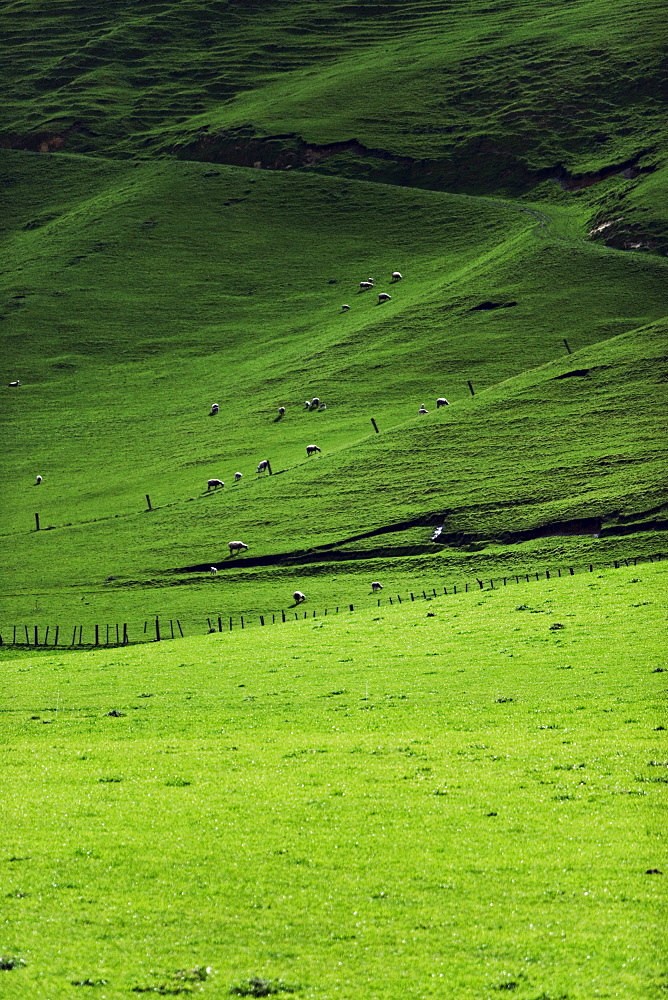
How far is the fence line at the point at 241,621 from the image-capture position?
205 ft

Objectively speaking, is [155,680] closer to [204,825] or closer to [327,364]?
[204,825]

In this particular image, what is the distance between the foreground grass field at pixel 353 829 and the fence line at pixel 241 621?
19861mm

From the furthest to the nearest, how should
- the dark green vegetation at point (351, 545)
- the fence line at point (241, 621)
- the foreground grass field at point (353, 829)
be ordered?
the fence line at point (241, 621) → the dark green vegetation at point (351, 545) → the foreground grass field at point (353, 829)

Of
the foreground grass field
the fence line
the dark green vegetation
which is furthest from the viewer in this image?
the fence line

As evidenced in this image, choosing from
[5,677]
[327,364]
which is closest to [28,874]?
[5,677]

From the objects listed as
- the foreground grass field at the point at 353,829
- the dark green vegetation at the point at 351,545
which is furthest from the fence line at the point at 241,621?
the foreground grass field at the point at 353,829

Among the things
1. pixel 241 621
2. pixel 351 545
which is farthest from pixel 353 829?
pixel 351 545

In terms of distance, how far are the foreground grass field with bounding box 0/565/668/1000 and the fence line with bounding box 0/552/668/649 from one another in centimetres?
1986

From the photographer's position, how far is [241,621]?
213 feet

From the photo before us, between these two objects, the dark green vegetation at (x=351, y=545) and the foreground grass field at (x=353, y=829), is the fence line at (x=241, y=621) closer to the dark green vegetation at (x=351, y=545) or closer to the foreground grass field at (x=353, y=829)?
the dark green vegetation at (x=351, y=545)

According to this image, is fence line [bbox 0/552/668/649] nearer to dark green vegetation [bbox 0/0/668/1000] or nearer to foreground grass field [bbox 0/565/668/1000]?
dark green vegetation [bbox 0/0/668/1000]

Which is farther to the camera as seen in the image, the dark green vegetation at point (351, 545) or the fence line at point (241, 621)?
the fence line at point (241, 621)

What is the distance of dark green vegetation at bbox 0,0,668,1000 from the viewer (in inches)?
728

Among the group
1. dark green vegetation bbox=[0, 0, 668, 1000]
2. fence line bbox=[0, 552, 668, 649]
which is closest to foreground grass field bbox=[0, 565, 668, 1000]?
dark green vegetation bbox=[0, 0, 668, 1000]
